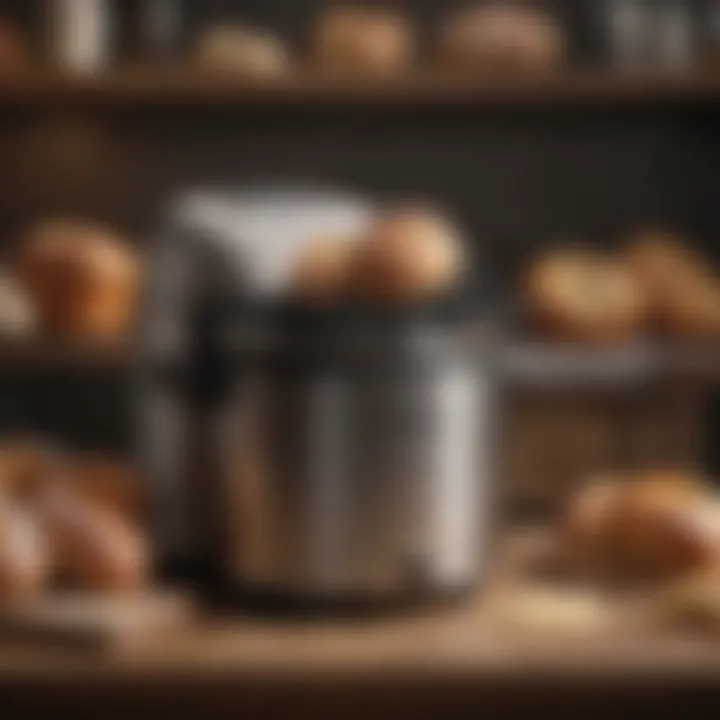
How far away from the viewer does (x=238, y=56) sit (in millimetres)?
1690

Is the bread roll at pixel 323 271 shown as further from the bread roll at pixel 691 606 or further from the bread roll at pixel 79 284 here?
the bread roll at pixel 79 284

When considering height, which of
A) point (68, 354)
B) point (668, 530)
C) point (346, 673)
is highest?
point (68, 354)

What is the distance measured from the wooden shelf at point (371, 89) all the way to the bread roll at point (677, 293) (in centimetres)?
18

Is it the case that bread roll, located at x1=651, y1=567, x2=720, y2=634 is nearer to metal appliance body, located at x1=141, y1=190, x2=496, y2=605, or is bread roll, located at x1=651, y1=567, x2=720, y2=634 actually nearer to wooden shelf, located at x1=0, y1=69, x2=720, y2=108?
metal appliance body, located at x1=141, y1=190, x2=496, y2=605

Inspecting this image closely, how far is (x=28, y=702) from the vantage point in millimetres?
947

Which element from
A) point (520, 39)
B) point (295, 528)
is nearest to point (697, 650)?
point (295, 528)

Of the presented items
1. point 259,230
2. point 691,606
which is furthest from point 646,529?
point 259,230

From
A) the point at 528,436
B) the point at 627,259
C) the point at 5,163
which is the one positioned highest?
the point at 5,163

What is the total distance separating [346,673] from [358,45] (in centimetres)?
94

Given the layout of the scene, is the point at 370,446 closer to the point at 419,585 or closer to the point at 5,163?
the point at 419,585

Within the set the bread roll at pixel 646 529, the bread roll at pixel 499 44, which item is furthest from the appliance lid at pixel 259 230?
the bread roll at pixel 499 44

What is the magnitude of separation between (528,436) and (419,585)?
708 mm

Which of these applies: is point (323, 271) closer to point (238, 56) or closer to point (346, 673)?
point (346, 673)

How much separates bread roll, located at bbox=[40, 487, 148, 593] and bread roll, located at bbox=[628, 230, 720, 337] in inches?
32.4
